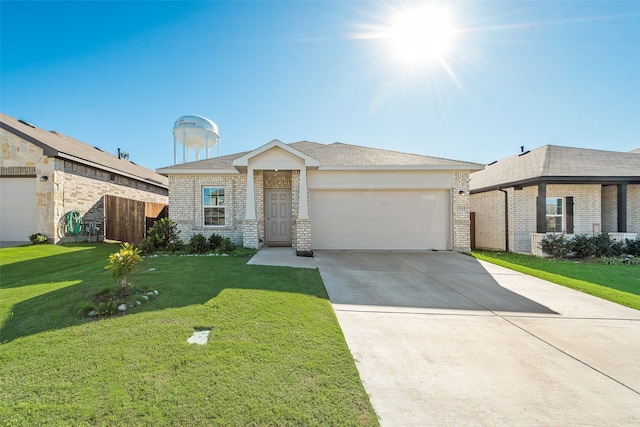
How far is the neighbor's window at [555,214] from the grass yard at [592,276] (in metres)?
2.61

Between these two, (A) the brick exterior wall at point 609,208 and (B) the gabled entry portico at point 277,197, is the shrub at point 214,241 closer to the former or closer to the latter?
(B) the gabled entry portico at point 277,197

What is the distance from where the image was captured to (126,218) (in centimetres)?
1152

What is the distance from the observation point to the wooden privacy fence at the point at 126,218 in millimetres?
11266

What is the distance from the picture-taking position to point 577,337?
354 cm

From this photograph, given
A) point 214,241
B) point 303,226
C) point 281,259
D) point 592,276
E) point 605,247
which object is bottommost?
point 592,276

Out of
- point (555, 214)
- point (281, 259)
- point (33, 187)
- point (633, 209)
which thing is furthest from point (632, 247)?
point (33, 187)

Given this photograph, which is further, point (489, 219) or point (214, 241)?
point (489, 219)

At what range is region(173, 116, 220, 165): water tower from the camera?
723 inches

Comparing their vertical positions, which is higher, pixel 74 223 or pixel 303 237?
pixel 74 223

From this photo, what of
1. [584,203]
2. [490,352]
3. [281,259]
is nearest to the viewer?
[490,352]

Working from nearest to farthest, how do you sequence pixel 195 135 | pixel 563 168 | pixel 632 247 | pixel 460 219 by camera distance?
pixel 632 247 < pixel 460 219 < pixel 563 168 < pixel 195 135

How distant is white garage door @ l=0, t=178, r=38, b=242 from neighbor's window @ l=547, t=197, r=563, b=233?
2124 centimetres

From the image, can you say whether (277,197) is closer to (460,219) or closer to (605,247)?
(460,219)

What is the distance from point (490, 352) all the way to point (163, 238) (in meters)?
9.86
